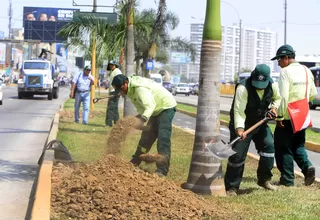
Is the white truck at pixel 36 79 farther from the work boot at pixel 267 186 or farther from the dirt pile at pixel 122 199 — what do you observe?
the dirt pile at pixel 122 199

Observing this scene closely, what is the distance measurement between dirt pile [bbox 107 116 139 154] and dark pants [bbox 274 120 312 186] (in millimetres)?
1959

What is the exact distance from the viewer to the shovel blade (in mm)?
7191

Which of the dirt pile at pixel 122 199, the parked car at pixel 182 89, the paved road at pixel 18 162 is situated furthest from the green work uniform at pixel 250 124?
the parked car at pixel 182 89

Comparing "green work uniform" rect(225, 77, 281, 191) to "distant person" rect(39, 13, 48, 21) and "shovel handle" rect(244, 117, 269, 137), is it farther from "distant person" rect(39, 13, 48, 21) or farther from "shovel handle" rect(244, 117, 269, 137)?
"distant person" rect(39, 13, 48, 21)

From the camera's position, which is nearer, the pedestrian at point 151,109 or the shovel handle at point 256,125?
the shovel handle at point 256,125

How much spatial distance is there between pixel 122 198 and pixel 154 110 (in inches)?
90.6

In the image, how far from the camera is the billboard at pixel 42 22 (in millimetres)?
75250

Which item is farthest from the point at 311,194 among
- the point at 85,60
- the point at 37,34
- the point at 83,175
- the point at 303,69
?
the point at 37,34

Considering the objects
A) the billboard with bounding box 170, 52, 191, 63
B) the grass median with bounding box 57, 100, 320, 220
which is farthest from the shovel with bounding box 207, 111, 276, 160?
the billboard with bounding box 170, 52, 191, 63

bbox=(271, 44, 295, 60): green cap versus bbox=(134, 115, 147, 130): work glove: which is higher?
bbox=(271, 44, 295, 60): green cap

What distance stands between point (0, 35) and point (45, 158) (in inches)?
4244

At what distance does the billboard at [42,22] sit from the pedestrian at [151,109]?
67.5 m

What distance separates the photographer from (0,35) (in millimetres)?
113062

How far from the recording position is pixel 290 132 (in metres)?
8.43
